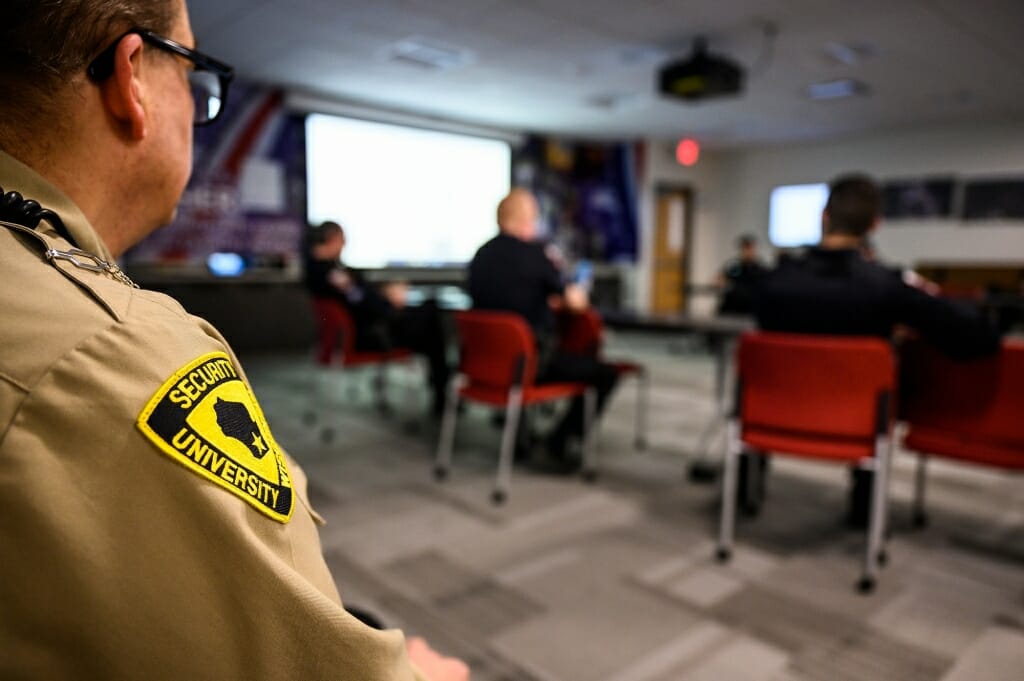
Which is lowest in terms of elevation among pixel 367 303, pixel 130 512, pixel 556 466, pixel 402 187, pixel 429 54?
pixel 556 466

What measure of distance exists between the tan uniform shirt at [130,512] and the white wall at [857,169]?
975cm

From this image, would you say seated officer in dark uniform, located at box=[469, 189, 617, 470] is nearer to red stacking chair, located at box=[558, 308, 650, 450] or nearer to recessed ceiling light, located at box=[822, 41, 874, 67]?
red stacking chair, located at box=[558, 308, 650, 450]

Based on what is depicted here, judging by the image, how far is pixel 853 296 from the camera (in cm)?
215

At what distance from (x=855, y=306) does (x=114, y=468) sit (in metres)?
2.26

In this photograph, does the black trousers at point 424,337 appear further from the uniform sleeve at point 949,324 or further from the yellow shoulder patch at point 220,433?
the yellow shoulder patch at point 220,433

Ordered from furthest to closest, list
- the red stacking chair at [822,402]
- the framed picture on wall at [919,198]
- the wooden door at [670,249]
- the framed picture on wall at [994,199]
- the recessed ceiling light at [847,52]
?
1. the wooden door at [670,249]
2. the framed picture on wall at [919,198]
3. the framed picture on wall at [994,199]
4. the recessed ceiling light at [847,52]
5. the red stacking chair at [822,402]

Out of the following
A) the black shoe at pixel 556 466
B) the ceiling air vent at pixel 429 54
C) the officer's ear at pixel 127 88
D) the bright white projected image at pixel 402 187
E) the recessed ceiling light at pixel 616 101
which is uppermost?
the recessed ceiling light at pixel 616 101

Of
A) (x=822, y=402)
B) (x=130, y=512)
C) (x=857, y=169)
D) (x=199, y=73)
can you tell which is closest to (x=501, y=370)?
(x=822, y=402)

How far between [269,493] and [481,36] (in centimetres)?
514

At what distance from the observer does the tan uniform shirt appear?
0.37 meters

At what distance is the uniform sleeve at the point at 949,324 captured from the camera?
1.97m

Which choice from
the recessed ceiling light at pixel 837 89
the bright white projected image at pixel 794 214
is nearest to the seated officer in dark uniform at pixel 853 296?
the recessed ceiling light at pixel 837 89

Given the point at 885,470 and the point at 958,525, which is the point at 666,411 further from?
the point at 885,470

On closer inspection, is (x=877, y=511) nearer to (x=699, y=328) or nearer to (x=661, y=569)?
(x=661, y=569)
